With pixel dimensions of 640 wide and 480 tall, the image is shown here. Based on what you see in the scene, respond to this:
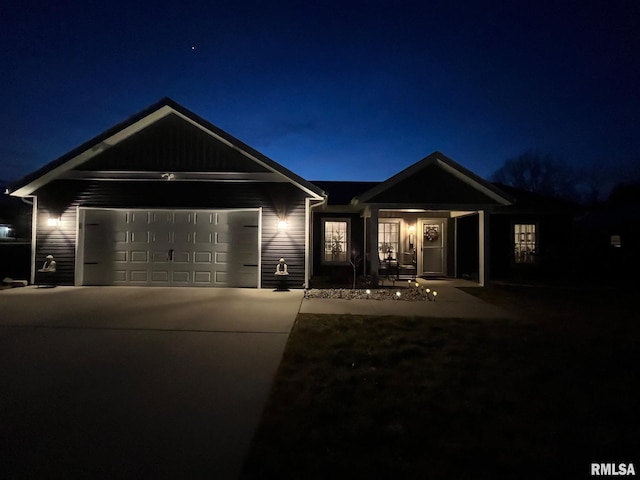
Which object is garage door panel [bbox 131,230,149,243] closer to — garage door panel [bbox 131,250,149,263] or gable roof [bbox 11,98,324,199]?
garage door panel [bbox 131,250,149,263]

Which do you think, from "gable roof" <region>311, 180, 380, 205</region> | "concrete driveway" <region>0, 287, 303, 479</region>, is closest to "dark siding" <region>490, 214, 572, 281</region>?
"gable roof" <region>311, 180, 380, 205</region>

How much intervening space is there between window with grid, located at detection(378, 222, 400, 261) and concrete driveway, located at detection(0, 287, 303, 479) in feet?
23.4

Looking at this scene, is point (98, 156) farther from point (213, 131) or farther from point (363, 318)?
point (363, 318)

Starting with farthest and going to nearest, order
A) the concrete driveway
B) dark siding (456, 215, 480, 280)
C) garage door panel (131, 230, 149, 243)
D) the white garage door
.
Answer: dark siding (456, 215, 480, 280) → garage door panel (131, 230, 149, 243) → the white garage door → the concrete driveway

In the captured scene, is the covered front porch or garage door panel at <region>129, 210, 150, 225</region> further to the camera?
the covered front porch

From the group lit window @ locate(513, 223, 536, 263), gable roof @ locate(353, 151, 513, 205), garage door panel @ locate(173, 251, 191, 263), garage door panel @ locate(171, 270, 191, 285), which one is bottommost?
garage door panel @ locate(171, 270, 191, 285)

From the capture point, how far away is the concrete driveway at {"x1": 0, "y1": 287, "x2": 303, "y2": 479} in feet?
9.43

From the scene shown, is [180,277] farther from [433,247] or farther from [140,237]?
[433,247]

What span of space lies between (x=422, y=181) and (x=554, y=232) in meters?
6.29

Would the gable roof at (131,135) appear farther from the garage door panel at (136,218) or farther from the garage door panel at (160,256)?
the garage door panel at (160,256)

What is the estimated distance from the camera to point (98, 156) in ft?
37.1

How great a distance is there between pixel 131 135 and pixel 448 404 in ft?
35.4

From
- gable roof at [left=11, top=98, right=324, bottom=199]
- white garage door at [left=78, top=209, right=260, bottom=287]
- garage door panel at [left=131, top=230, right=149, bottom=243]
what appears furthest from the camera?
garage door panel at [left=131, top=230, right=149, bottom=243]

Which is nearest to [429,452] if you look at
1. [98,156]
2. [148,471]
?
[148,471]
